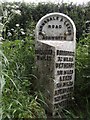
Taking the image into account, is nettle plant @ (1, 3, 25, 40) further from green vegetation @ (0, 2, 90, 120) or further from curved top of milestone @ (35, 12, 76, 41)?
curved top of milestone @ (35, 12, 76, 41)

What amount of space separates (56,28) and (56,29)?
0.02m

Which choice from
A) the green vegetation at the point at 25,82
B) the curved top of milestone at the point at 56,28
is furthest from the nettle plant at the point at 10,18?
the curved top of milestone at the point at 56,28

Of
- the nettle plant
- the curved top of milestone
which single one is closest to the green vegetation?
the nettle plant

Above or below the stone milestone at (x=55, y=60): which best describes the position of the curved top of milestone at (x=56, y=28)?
above

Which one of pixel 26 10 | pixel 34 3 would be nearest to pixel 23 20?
pixel 26 10

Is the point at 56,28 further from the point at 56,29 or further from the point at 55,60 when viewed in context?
the point at 55,60

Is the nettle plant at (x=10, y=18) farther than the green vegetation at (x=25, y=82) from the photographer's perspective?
Yes

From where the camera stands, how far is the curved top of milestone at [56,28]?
556 centimetres

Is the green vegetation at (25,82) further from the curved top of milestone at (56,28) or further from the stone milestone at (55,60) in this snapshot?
the curved top of milestone at (56,28)

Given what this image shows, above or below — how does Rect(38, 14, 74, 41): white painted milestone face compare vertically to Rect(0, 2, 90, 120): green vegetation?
above

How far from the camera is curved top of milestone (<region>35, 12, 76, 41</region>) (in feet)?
18.2

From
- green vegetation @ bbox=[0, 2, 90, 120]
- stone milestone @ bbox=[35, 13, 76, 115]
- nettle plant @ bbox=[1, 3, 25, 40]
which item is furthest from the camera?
nettle plant @ bbox=[1, 3, 25, 40]

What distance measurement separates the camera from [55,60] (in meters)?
5.09

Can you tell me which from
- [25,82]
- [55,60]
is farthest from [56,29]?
[25,82]
